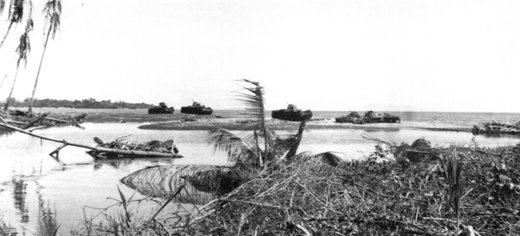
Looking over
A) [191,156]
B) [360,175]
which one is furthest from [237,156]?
[191,156]

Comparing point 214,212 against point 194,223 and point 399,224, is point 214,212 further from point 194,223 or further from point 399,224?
point 399,224

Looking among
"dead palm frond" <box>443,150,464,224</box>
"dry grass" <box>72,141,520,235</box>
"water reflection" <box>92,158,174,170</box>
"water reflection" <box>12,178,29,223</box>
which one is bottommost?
"water reflection" <box>12,178,29,223</box>

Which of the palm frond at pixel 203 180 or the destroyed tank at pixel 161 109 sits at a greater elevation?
the destroyed tank at pixel 161 109

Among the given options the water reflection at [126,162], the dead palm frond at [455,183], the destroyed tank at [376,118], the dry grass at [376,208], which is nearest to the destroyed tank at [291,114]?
the destroyed tank at [376,118]

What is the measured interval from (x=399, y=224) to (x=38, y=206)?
823 centimetres

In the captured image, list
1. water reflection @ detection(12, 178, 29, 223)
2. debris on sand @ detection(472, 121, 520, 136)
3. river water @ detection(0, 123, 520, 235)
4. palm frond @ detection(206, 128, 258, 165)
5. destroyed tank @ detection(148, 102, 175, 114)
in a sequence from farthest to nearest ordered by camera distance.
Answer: destroyed tank @ detection(148, 102, 175, 114), debris on sand @ detection(472, 121, 520, 136), palm frond @ detection(206, 128, 258, 165), water reflection @ detection(12, 178, 29, 223), river water @ detection(0, 123, 520, 235)

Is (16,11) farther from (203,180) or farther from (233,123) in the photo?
(233,123)

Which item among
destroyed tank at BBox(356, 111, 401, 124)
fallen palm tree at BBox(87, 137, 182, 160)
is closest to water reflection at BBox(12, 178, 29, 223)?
fallen palm tree at BBox(87, 137, 182, 160)

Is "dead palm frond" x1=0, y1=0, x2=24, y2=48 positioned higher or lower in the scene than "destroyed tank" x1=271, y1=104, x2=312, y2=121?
Result: higher

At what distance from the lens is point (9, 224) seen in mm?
8328

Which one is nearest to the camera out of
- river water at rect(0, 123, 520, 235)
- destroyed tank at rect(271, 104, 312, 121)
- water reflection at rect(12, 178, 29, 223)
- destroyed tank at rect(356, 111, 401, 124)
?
river water at rect(0, 123, 520, 235)

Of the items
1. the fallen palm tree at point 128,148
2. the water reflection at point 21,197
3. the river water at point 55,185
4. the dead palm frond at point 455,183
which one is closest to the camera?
the dead palm frond at point 455,183

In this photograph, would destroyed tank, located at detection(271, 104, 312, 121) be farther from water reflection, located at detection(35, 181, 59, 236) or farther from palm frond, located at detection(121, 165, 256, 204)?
water reflection, located at detection(35, 181, 59, 236)

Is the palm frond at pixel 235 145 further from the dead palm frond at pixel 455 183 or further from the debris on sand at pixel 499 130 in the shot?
the debris on sand at pixel 499 130
